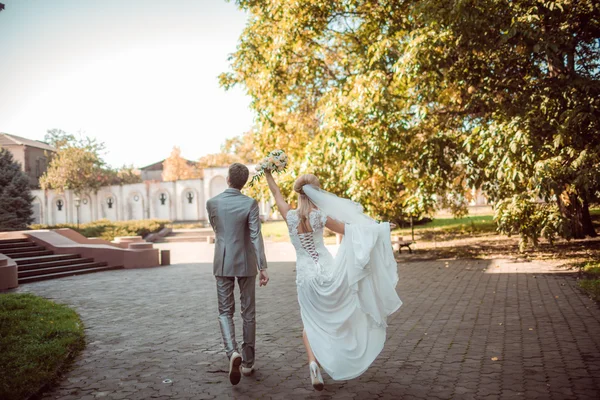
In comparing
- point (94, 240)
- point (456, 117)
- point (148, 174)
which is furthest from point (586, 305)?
point (148, 174)

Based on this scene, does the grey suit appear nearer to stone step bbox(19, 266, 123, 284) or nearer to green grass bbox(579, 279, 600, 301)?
green grass bbox(579, 279, 600, 301)

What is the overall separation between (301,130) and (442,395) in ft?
50.8

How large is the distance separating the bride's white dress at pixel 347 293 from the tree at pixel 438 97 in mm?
6470

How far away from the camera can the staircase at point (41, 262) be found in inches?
622

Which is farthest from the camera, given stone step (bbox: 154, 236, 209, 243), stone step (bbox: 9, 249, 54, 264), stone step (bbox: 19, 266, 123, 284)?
stone step (bbox: 154, 236, 209, 243)

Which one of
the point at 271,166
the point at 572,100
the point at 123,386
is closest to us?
the point at 123,386

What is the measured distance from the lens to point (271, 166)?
18.3ft

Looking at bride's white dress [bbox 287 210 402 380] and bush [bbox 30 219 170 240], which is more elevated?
bush [bbox 30 219 170 240]

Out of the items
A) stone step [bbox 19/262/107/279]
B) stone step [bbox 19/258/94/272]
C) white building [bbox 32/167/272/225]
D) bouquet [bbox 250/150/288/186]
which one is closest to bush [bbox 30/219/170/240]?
stone step [bbox 19/258/94/272]

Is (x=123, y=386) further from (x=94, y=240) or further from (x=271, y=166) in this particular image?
(x=94, y=240)

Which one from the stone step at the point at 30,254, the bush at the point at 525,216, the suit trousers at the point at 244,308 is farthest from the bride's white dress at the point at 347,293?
the stone step at the point at 30,254

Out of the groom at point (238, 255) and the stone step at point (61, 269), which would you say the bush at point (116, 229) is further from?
the groom at point (238, 255)

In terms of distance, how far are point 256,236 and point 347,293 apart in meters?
1.05

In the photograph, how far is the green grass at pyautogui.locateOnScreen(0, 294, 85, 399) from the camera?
16.7 ft
